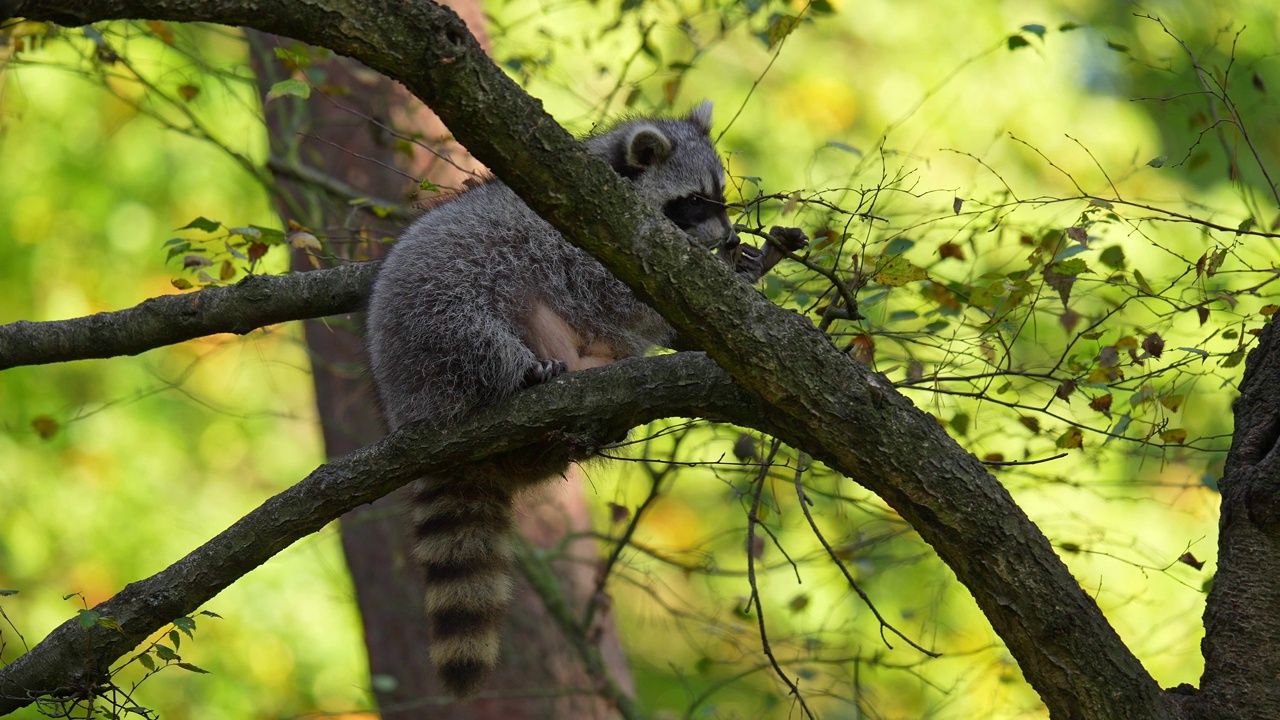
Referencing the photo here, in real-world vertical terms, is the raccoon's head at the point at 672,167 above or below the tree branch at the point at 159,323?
above

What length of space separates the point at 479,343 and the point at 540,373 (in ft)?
0.78

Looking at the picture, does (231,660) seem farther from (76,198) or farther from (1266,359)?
(1266,359)

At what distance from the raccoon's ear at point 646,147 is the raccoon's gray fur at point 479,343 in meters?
0.38

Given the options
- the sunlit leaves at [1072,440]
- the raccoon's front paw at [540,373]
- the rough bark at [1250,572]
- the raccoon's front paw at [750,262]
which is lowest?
the rough bark at [1250,572]

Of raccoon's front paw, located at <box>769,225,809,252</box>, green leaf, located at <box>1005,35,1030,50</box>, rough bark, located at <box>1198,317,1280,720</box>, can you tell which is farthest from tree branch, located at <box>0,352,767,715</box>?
green leaf, located at <box>1005,35,1030,50</box>

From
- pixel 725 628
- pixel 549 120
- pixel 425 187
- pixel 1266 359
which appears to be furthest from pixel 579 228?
pixel 725 628

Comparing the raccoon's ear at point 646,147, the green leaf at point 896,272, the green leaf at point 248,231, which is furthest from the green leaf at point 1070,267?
the green leaf at point 248,231

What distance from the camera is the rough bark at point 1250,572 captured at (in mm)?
2928

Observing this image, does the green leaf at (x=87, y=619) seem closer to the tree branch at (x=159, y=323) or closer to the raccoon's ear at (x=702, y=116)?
the tree branch at (x=159, y=323)

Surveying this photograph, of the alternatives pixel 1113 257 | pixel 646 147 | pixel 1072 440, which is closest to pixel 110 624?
pixel 646 147

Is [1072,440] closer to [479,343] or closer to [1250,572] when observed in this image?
[1250,572]

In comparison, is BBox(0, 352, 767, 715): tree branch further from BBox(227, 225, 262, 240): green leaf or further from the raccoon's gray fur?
BBox(227, 225, 262, 240): green leaf

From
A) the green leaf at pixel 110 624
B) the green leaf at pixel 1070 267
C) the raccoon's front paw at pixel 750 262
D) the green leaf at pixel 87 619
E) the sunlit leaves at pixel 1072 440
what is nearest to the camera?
the green leaf at pixel 87 619

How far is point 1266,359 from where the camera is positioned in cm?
309
